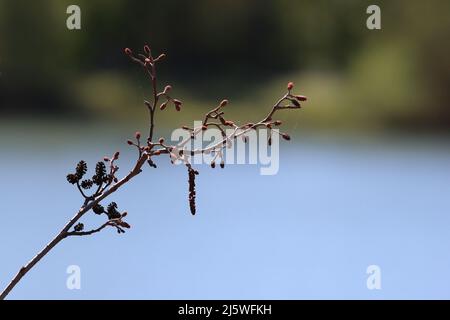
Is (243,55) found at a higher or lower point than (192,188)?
higher

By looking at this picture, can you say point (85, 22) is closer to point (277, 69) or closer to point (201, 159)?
point (277, 69)

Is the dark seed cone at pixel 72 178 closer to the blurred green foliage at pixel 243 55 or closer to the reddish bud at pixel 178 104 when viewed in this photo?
the reddish bud at pixel 178 104

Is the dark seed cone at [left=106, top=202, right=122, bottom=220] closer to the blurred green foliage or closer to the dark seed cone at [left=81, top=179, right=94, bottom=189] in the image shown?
the dark seed cone at [left=81, top=179, right=94, bottom=189]

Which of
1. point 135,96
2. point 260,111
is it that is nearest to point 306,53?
point 260,111

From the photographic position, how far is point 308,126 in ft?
23.0

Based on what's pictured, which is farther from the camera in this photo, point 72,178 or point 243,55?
point 243,55

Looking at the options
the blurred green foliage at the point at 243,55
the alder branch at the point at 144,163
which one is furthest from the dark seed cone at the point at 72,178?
the blurred green foliage at the point at 243,55

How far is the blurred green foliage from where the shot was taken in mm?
6199

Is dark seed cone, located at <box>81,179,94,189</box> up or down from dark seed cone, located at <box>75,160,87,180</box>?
down

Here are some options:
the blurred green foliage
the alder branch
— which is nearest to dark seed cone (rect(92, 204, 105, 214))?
the alder branch

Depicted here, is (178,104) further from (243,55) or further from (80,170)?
(243,55)

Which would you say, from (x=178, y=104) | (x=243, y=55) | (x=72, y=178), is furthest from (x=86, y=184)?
(x=243, y=55)

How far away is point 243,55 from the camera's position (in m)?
6.73

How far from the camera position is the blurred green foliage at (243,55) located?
620 centimetres
